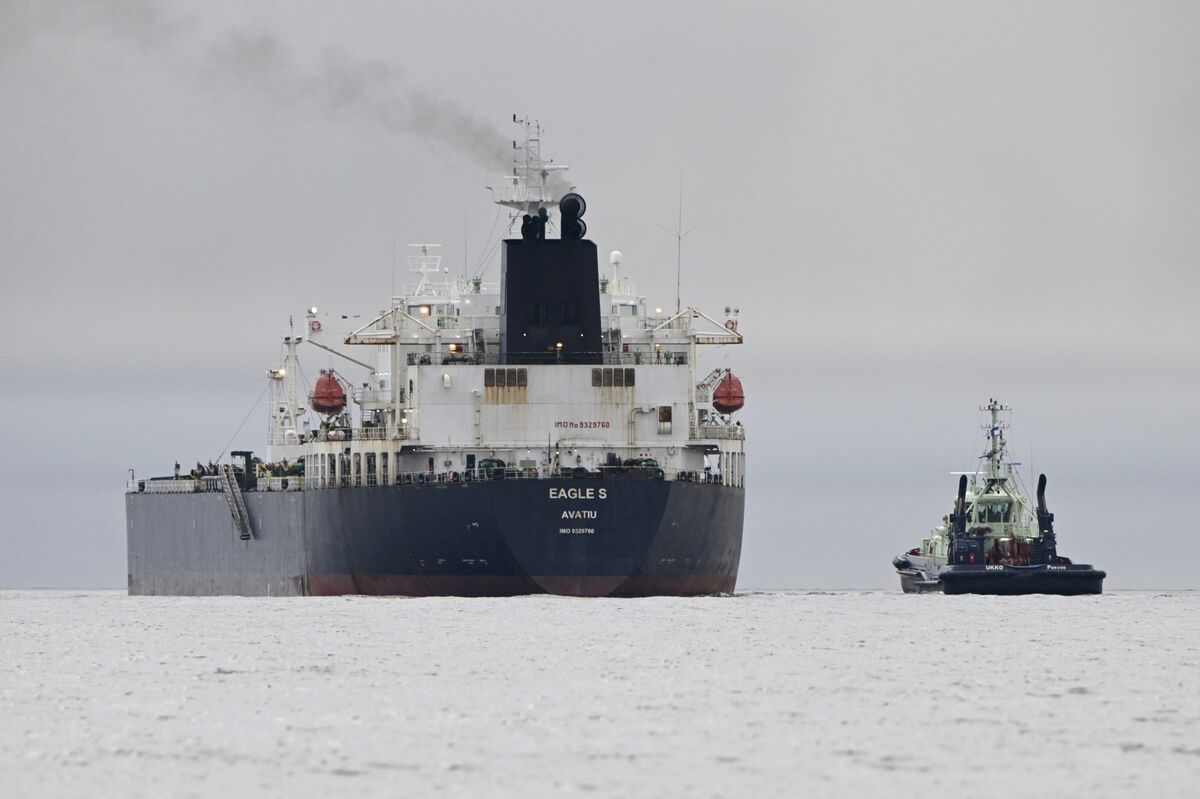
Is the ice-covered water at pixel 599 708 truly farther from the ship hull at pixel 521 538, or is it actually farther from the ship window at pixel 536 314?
the ship window at pixel 536 314

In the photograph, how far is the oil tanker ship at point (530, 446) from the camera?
66688mm

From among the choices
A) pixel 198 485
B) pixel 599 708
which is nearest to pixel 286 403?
pixel 198 485

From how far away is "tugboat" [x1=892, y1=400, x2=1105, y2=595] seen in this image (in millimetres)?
81312

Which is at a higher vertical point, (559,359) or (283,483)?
(559,359)

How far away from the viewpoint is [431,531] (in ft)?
224

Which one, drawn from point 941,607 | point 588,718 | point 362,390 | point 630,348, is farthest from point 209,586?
point 588,718

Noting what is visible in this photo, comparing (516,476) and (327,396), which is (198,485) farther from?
(516,476)

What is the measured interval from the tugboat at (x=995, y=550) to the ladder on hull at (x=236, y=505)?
26.6 m

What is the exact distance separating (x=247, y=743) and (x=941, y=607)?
42.2 metres

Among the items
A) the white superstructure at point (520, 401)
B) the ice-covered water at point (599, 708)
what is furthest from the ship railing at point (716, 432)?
the ice-covered water at point (599, 708)

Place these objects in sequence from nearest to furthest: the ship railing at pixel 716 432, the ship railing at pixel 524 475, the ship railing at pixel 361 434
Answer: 1. the ship railing at pixel 524 475
2. the ship railing at pixel 361 434
3. the ship railing at pixel 716 432

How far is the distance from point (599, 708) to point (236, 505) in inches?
2246

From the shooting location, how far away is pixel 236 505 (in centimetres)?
8888

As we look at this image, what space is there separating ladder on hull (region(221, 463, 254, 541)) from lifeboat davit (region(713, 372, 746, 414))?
21186 millimetres
